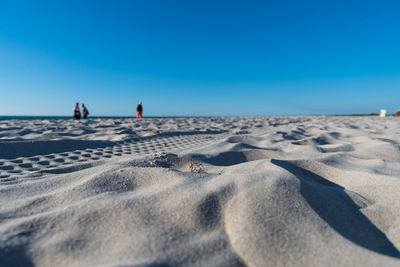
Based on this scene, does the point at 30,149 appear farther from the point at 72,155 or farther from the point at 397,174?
the point at 397,174

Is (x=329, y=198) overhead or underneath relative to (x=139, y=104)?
underneath

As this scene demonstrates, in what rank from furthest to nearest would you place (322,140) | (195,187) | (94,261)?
(322,140)
(195,187)
(94,261)

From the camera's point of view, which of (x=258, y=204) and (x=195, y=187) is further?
(x=195, y=187)

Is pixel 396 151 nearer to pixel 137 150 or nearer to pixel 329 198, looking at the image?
pixel 329 198

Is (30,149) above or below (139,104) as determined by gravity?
below

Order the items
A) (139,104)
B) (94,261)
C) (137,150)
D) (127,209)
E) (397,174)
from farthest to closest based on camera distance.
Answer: (139,104) < (137,150) < (397,174) < (127,209) < (94,261)

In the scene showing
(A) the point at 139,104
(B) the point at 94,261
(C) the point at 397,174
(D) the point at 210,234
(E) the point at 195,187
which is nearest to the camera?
(B) the point at 94,261

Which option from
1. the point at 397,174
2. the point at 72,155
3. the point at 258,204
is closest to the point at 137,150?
the point at 72,155

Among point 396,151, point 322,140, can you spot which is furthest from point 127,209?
point 322,140

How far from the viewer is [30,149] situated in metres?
2.17

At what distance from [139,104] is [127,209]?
10.5 meters

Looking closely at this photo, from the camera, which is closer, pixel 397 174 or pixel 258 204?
pixel 258 204

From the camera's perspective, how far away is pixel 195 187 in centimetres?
97

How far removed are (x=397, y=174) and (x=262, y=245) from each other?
1.08m
